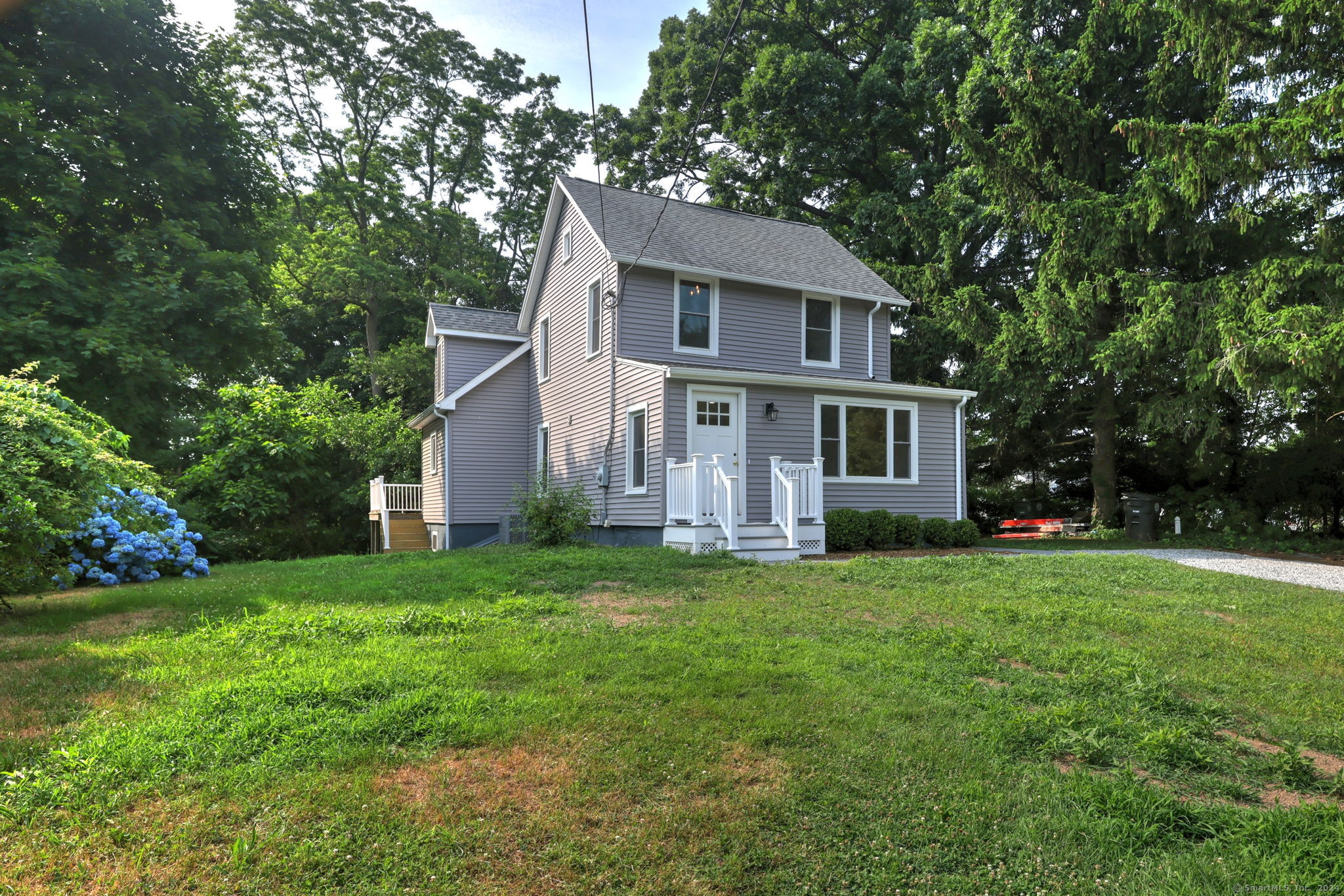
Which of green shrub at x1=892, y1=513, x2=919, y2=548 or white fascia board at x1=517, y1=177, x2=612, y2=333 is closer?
green shrub at x1=892, y1=513, x2=919, y2=548

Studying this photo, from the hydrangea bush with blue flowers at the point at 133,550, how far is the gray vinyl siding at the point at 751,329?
307 inches

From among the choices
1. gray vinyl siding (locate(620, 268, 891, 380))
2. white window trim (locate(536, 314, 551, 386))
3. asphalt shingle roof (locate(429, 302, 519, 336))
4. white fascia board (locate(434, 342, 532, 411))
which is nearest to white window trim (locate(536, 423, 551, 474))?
white window trim (locate(536, 314, 551, 386))

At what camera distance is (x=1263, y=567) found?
10.9 meters

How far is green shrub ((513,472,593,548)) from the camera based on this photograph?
12719 mm

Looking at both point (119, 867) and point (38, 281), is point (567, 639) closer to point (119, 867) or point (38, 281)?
point (119, 867)

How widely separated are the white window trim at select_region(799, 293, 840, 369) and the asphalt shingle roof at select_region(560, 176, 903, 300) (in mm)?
316

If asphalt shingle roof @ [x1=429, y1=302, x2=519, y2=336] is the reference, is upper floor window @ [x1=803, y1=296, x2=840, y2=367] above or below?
below

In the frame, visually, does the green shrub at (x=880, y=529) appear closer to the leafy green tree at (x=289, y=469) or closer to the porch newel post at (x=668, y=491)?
the porch newel post at (x=668, y=491)

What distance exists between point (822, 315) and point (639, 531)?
6641mm

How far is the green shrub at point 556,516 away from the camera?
41.7ft

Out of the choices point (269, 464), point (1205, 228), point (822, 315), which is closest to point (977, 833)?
point (822, 315)

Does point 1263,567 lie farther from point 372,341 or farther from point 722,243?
point 372,341

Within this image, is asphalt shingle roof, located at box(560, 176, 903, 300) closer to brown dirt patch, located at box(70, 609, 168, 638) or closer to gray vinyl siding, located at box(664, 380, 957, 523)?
gray vinyl siding, located at box(664, 380, 957, 523)

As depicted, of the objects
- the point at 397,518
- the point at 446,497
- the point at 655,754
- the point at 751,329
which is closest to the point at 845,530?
the point at 751,329
